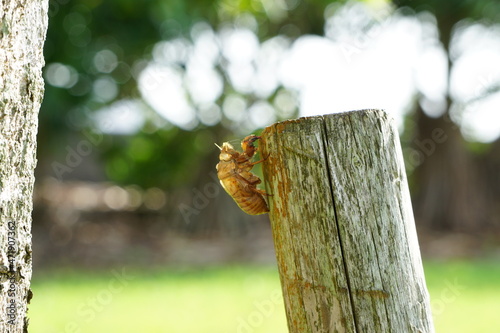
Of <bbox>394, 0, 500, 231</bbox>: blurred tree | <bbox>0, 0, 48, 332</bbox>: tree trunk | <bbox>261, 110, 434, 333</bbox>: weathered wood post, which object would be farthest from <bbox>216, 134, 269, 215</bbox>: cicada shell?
<bbox>394, 0, 500, 231</bbox>: blurred tree

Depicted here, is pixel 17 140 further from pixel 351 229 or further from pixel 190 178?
pixel 190 178

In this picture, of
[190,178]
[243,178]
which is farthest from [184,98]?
[243,178]

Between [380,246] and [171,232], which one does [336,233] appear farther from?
[171,232]

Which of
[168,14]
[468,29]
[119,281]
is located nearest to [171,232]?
[119,281]

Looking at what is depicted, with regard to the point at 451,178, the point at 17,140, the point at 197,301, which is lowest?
the point at 17,140

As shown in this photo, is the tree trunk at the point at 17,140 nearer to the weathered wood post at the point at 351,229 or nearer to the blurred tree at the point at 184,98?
the weathered wood post at the point at 351,229

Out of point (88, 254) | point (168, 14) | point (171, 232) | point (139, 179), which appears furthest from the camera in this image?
point (139, 179)
